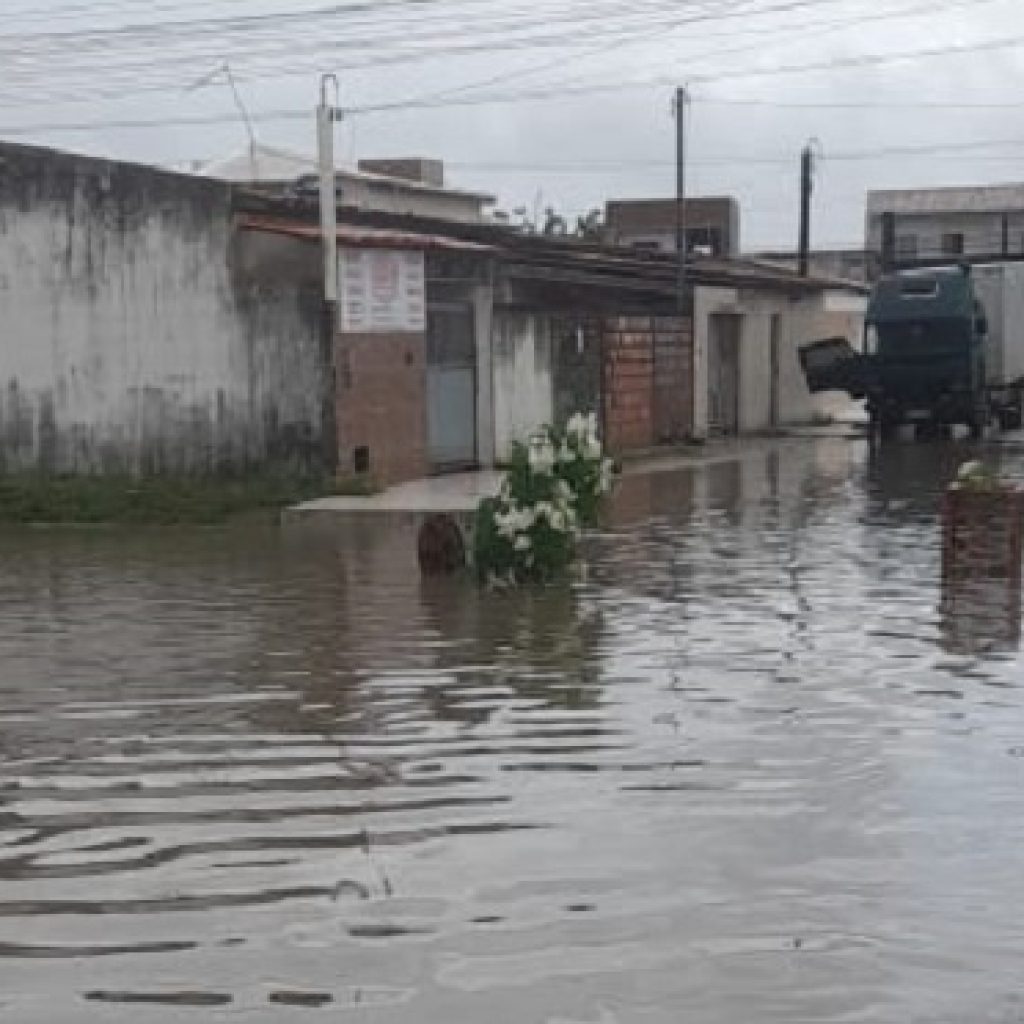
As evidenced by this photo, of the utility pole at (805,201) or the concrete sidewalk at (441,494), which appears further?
the utility pole at (805,201)

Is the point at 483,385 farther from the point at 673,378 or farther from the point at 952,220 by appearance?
the point at 952,220

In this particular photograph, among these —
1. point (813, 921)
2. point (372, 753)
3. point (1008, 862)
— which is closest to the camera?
point (813, 921)

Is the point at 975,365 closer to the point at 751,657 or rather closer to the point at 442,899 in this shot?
the point at 751,657

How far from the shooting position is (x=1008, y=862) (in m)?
6.73

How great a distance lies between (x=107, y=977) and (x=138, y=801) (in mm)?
2203

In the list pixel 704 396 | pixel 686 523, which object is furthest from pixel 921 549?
pixel 704 396

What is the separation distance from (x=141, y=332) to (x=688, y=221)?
54.1 meters

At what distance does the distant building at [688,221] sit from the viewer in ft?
241

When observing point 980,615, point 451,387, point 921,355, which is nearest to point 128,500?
point 451,387

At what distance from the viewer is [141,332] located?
73.9 feet

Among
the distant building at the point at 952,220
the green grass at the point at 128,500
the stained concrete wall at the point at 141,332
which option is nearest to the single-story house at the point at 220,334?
the stained concrete wall at the point at 141,332

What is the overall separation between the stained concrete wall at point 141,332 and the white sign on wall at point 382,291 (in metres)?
0.58

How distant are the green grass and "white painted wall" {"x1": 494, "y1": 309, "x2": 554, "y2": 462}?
6.38m

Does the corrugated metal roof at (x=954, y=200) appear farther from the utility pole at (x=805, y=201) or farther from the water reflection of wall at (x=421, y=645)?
the water reflection of wall at (x=421, y=645)
